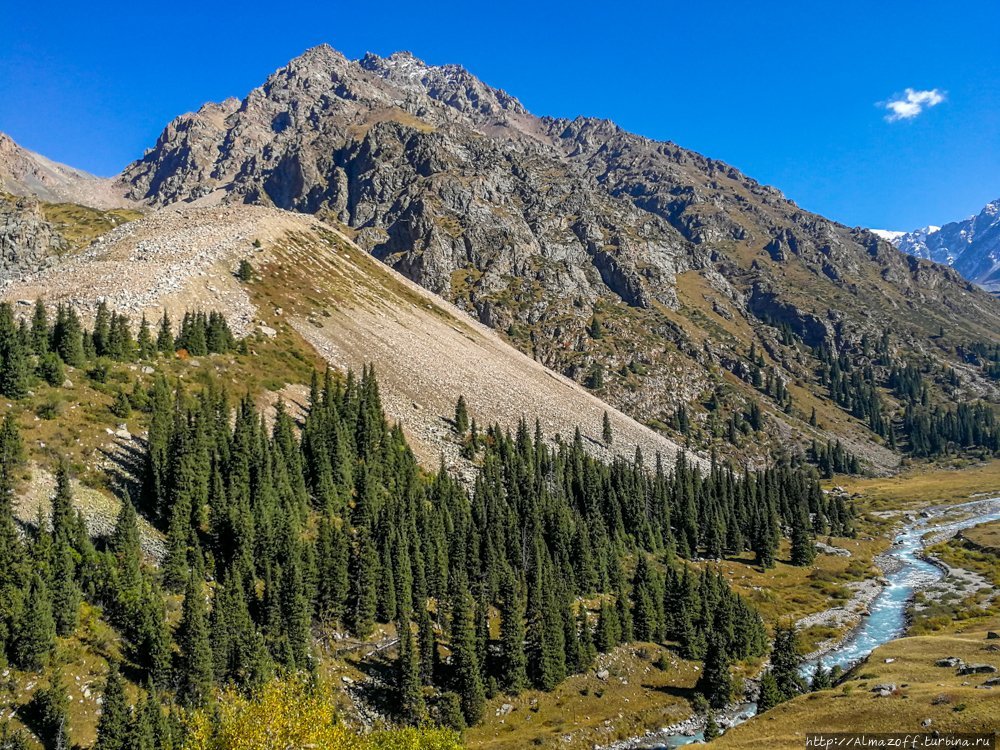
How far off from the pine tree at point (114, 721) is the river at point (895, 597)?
48.1m

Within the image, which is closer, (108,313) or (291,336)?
(108,313)

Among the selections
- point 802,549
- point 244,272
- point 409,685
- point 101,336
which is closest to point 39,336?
point 101,336

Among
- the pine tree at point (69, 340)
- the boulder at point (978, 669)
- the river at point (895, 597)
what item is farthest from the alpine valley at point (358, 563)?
the boulder at point (978, 669)

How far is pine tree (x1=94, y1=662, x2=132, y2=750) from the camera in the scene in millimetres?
46281

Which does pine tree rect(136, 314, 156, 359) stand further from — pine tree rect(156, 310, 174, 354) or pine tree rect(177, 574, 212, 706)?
pine tree rect(177, 574, 212, 706)

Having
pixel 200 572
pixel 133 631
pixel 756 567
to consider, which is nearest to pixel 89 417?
pixel 200 572

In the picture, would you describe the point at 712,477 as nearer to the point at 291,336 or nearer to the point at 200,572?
the point at 291,336

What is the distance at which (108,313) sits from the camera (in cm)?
10394

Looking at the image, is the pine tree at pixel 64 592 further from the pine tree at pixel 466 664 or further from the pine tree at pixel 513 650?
the pine tree at pixel 513 650

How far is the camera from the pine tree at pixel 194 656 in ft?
184

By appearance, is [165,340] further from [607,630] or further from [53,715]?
[607,630]

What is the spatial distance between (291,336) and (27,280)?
49.6 m

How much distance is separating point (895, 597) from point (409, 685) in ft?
328

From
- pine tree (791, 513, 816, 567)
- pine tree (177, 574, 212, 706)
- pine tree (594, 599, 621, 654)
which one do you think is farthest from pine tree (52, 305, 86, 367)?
pine tree (791, 513, 816, 567)
